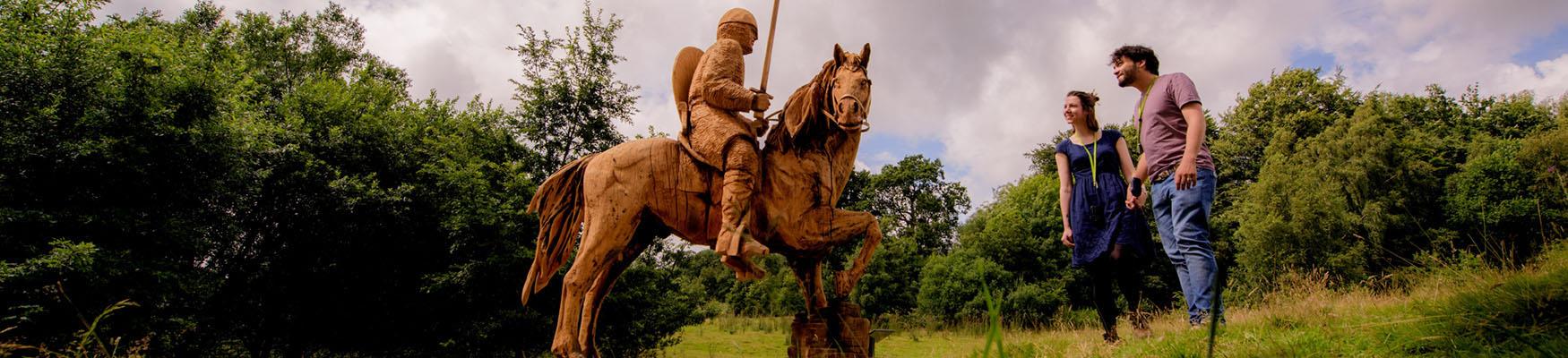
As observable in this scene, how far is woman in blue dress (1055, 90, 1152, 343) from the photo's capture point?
13.8ft

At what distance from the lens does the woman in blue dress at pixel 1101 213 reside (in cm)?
420

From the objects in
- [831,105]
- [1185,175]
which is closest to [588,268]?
[831,105]

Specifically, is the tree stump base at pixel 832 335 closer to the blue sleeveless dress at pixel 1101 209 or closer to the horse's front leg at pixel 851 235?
the horse's front leg at pixel 851 235

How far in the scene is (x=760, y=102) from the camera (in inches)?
168

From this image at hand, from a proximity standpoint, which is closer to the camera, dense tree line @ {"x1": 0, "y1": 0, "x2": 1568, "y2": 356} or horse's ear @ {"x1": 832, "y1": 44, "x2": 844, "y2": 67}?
horse's ear @ {"x1": 832, "y1": 44, "x2": 844, "y2": 67}

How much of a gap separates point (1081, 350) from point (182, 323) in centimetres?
1317

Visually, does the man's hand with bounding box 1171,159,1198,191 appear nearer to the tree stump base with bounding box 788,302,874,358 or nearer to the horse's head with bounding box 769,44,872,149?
the horse's head with bounding box 769,44,872,149

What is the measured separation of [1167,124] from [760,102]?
7.75ft

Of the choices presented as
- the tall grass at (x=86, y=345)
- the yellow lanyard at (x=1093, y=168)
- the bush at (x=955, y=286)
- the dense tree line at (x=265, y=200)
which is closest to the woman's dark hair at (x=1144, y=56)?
the yellow lanyard at (x=1093, y=168)

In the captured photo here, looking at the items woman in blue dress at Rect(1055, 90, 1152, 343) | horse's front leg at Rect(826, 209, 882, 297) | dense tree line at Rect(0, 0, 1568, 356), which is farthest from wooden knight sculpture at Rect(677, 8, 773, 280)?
dense tree line at Rect(0, 0, 1568, 356)

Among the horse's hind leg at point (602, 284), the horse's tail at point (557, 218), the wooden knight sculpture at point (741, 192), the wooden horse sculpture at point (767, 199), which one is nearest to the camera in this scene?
the wooden knight sculpture at point (741, 192)

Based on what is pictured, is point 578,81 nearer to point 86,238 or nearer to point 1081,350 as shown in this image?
point 86,238

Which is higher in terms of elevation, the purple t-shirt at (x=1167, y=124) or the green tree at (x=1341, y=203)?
the green tree at (x=1341, y=203)

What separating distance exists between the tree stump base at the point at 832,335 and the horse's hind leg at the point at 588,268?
3.91 feet
